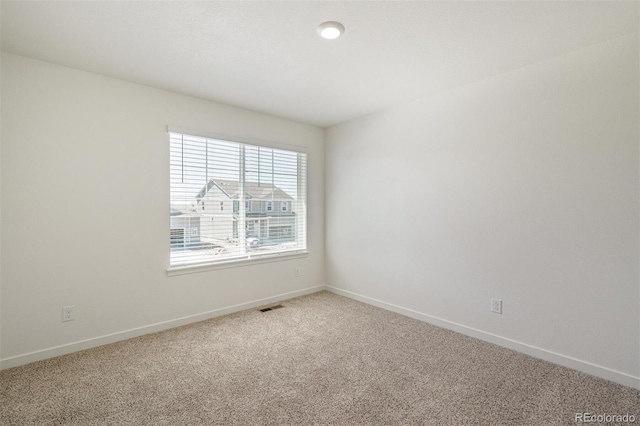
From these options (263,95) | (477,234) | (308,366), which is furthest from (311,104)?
(308,366)

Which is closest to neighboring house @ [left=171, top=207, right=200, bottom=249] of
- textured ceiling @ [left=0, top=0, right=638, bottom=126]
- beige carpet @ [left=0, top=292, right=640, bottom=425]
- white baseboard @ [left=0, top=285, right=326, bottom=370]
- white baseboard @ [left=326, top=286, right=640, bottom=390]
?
white baseboard @ [left=0, top=285, right=326, bottom=370]

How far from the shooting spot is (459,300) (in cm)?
310

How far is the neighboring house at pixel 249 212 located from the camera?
3492mm

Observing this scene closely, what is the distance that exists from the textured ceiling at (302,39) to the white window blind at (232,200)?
767 mm

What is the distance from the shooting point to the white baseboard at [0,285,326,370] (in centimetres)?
245

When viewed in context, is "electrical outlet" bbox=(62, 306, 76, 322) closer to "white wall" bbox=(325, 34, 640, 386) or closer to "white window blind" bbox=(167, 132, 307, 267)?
"white window blind" bbox=(167, 132, 307, 267)

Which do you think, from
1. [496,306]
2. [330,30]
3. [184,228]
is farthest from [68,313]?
[496,306]

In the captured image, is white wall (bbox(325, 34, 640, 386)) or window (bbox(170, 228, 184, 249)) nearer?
white wall (bbox(325, 34, 640, 386))

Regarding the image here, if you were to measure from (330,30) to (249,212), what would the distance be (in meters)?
2.34

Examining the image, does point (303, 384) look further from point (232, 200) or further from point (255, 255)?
point (232, 200)

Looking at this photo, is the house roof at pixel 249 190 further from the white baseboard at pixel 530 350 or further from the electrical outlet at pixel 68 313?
the white baseboard at pixel 530 350

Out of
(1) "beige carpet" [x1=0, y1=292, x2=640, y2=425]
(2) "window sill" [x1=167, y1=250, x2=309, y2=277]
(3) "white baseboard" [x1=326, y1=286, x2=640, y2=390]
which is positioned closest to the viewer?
(1) "beige carpet" [x1=0, y1=292, x2=640, y2=425]

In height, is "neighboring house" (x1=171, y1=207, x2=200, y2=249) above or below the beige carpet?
above

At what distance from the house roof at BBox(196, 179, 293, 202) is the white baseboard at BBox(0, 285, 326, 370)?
1.29 metres
